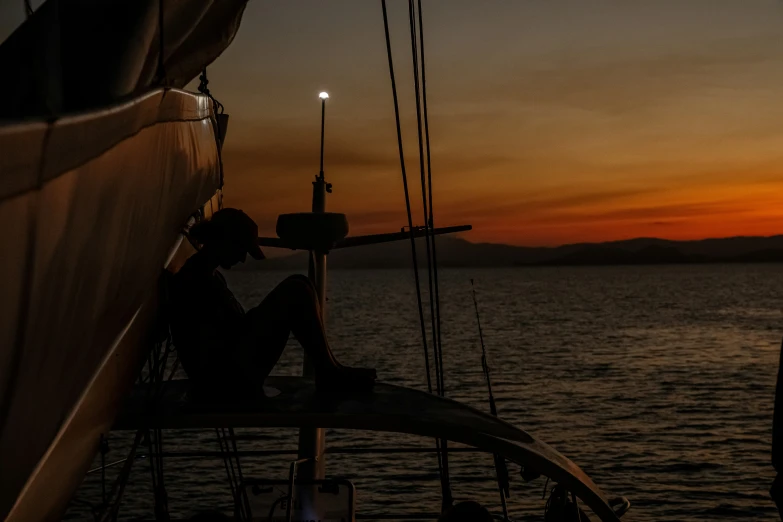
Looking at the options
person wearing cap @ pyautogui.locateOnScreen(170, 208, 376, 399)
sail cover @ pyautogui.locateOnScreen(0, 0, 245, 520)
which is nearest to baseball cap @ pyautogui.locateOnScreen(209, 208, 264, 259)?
person wearing cap @ pyautogui.locateOnScreen(170, 208, 376, 399)

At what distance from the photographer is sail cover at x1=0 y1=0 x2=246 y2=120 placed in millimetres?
3213

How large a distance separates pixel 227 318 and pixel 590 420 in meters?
43.7

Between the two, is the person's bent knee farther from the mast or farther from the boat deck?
the mast

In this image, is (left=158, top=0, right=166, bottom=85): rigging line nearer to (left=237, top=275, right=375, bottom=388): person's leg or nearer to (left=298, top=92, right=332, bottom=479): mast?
(left=237, top=275, right=375, bottom=388): person's leg

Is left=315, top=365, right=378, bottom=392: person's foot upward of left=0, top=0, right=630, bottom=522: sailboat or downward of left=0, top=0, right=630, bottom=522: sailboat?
downward

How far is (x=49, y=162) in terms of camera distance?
2.81 m

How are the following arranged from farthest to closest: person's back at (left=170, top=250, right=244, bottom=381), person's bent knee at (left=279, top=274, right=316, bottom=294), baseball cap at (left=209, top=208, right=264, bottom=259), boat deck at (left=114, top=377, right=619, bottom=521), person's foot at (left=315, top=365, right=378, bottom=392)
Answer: person's foot at (left=315, top=365, right=378, bottom=392) → person's bent knee at (left=279, top=274, right=316, bottom=294) → baseball cap at (left=209, top=208, right=264, bottom=259) → person's back at (left=170, top=250, right=244, bottom=381) → boat deck at (left=114, top=377, right=619, bottom=521)

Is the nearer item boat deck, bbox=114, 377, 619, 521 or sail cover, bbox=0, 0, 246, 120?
sail cover, bbox=0, 0, 246, 120

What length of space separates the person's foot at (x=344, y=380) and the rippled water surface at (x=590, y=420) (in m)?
24.8

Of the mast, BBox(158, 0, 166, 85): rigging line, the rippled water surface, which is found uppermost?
BBox(158, 0, 166, 85): rigging line

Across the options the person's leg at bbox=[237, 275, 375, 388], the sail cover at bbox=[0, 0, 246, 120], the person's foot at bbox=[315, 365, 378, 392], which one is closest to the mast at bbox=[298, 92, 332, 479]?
the person's foot at bbox=[315, 365, 378, 392]

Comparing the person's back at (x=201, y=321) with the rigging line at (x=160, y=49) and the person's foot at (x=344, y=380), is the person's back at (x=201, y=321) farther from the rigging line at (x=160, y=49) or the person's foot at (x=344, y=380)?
the rigging line at (x=160, y=49)

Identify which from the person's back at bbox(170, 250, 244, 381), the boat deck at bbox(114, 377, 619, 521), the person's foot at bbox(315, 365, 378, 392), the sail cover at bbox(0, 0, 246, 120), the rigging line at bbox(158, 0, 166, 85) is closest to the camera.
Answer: the sail cover at bbox(0, 0, 246, 120)

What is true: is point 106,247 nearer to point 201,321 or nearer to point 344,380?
point 201,321
